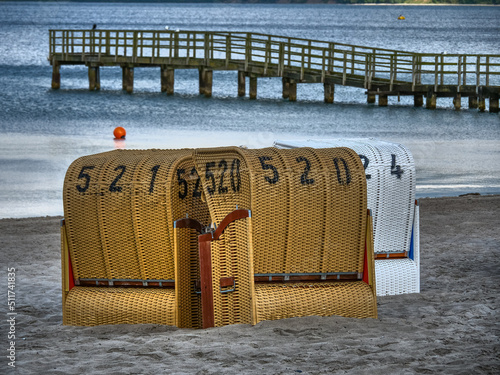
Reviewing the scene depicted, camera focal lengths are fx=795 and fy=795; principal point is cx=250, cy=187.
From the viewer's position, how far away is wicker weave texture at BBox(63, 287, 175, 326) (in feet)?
18.3

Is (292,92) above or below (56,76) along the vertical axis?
above

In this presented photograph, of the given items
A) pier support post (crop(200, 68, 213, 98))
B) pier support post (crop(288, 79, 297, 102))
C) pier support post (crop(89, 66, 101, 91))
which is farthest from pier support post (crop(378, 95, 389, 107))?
pier support post (crop(89, 66, 101, 91))

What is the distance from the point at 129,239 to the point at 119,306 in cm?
48

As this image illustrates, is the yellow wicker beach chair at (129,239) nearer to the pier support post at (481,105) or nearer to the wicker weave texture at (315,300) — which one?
the wicker weave texture at (315,300)

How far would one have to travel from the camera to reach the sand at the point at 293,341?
A: 468 cm

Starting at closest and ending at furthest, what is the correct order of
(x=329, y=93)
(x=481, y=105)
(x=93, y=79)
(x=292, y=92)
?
(x=481, y=105) < (x=329, y=93) < (x=292, y=92) < (x=93, y=79)

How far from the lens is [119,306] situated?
5621mm

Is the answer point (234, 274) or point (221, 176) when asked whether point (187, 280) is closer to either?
point (234, 274)

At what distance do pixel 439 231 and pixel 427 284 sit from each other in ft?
8.78

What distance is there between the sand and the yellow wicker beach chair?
0.15 metres

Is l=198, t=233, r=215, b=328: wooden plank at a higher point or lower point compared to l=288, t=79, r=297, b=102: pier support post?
higher

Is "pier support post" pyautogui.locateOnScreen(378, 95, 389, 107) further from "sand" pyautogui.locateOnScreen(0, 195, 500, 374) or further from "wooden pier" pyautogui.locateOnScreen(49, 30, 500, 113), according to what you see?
"sand" pyautogui.locateOnScreen(0, 195, 500, 374)

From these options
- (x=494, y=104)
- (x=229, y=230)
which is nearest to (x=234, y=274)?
(x=229, y=230)

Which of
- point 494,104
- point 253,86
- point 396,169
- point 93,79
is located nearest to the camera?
point 396,169
